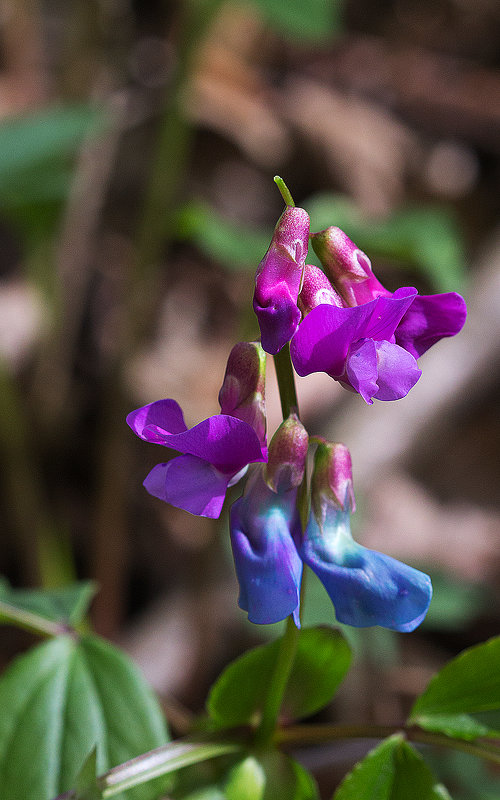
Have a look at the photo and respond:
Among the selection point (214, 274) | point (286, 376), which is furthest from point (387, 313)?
point (214, 274)

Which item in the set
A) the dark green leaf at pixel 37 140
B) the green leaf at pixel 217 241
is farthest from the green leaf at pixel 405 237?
the dark green leaf at pixel 37 140

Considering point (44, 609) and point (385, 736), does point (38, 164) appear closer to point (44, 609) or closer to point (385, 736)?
point (44, 609)

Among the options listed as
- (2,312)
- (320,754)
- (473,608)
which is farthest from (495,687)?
(2,312)

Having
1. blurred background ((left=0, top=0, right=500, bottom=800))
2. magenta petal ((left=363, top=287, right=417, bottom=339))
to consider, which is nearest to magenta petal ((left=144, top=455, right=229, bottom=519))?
magenta petal ((left=363, top=287, right=417, bottom=339))

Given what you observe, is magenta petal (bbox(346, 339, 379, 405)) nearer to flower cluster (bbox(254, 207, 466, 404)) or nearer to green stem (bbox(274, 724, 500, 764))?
flower cluster (bbox(254, 207, 466, 404))

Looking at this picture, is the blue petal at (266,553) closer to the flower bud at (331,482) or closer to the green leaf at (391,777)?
the flower bud at (331,482)

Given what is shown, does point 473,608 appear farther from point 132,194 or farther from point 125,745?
point 132,194
